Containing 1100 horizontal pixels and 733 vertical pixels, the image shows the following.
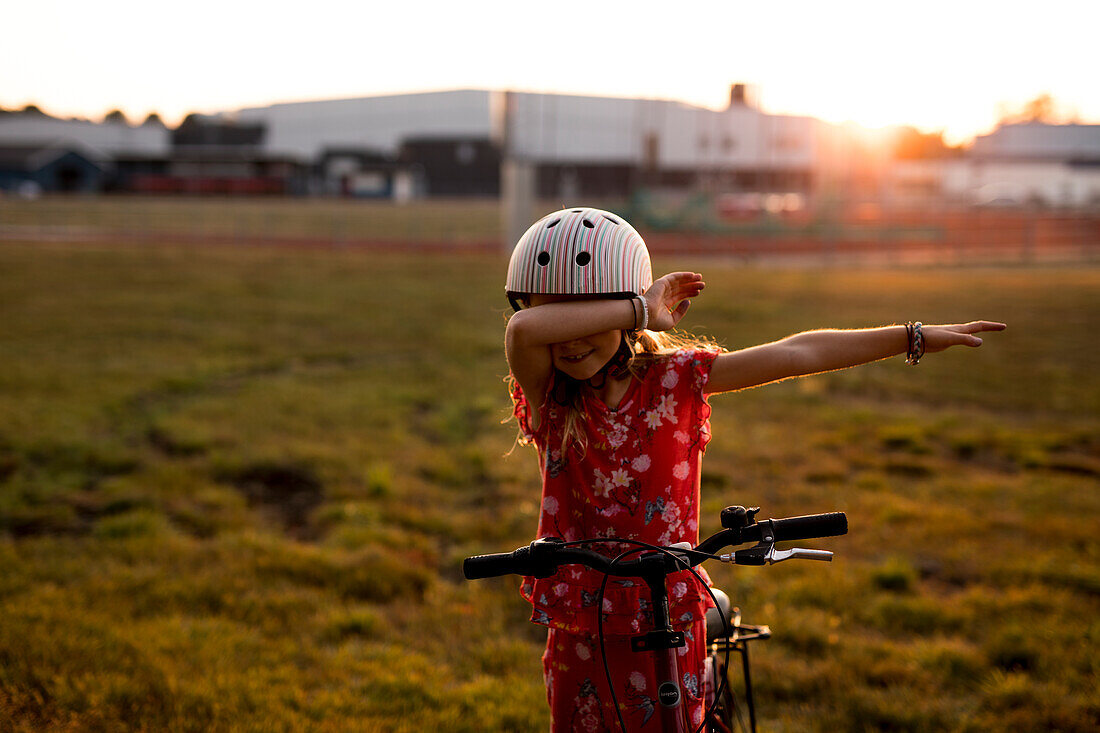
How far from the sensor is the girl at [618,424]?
200 centimetres

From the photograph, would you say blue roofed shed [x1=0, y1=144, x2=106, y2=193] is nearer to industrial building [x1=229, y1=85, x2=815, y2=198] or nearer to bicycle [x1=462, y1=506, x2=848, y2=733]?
industrial building [x1=229, y1=85, x2=815, y2=198]

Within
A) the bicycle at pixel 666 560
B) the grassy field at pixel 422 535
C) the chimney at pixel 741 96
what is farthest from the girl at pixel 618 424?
the chimney at pixel 741 96

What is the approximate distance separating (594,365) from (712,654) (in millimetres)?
934

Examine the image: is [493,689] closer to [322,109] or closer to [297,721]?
[297,721]

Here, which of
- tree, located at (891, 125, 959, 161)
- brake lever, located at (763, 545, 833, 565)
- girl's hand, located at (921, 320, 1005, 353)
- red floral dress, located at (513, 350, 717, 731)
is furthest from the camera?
tree, located at (891, 125, 959, 161)

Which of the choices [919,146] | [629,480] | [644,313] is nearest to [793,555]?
[629,480]

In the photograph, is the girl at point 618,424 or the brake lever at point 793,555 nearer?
the brake lever at point 793,555

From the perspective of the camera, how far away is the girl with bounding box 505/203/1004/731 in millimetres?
1998

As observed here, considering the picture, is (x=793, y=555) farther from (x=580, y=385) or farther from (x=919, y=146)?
(x=919, y=146)

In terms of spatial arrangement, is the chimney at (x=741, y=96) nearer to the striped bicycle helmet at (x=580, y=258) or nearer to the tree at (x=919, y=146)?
the tree at (x=919, y=146)

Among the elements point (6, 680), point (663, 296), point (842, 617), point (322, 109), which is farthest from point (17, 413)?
point (322, 109)

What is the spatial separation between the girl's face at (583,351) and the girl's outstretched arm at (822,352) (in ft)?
0.88

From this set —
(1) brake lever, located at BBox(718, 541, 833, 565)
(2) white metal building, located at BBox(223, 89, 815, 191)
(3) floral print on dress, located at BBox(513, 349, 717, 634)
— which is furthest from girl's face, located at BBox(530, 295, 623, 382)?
(2) white metal building, located at BBox(223, 89, 815, 191)

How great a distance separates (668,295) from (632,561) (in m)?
0.61
